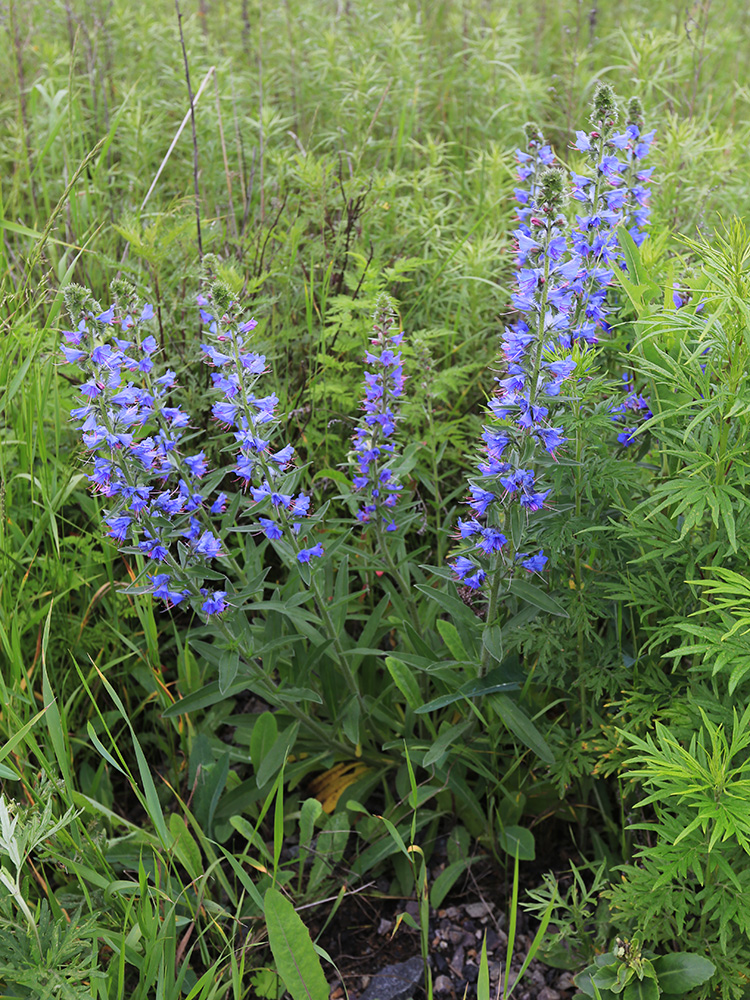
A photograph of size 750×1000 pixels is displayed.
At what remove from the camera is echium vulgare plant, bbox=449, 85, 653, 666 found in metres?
1.88

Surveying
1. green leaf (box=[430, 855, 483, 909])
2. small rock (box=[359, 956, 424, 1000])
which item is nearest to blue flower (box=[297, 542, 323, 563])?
green leaf (box=[430, 855, 483, 909])

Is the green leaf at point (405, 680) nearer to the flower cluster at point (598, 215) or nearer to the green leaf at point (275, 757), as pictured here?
the green leaf at point (275, 757)

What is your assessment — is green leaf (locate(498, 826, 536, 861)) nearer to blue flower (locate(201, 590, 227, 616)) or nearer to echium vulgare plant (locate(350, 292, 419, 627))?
echium vulgare plant (locate(350, 292, 419, 627))

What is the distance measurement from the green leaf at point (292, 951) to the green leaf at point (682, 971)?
32.2 inches

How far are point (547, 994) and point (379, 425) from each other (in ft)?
5.49

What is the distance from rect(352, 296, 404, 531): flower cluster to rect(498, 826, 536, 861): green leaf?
0.98 meters

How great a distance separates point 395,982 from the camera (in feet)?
7.30

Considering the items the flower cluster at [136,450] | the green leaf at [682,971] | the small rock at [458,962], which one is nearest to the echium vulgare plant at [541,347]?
the flower cluster at [136,450]

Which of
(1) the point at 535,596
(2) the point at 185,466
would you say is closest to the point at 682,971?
(1) the point at 535,596

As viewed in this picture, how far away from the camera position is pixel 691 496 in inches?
67.8

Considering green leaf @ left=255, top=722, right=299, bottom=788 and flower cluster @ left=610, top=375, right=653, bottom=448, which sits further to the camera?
green leaf @ left=255, top=722, right=299, bottom=788

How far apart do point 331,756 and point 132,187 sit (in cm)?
304

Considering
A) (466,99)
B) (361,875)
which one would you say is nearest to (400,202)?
(466,99)

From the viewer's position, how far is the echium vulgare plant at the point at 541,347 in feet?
6.16
